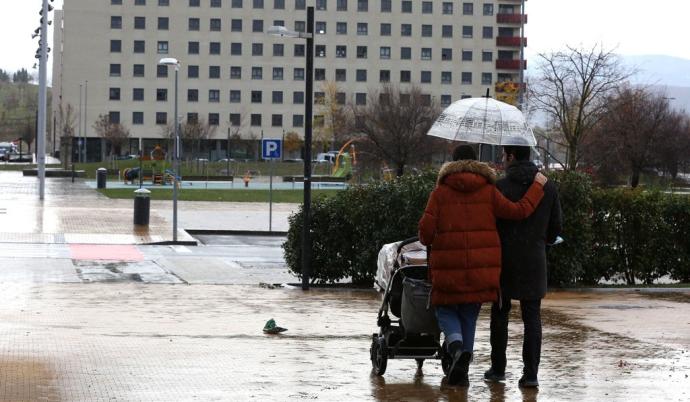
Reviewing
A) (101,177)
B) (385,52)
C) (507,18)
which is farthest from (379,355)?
(507,18)

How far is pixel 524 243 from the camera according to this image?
8.32 m

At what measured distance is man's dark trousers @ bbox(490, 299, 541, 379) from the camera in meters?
8.26

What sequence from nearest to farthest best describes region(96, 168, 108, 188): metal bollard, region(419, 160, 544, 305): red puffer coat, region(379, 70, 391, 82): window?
region(419, 160, 544, 305): red puffer coat
region(96, 168, 108, 188): metal bollard
region(379, 70, 391, 82): window

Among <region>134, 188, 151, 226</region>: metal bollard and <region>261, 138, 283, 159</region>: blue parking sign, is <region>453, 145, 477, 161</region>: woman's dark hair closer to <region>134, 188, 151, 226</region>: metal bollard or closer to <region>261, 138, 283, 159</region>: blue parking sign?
<region>261, 138, 283, 159</region>: blue parking sign

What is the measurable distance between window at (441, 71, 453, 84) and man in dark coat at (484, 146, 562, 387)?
11919cm

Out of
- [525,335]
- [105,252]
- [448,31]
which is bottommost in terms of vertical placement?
[105,252]

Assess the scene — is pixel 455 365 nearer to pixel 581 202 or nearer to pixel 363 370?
pixel 363 370

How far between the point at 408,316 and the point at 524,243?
38.7 inches

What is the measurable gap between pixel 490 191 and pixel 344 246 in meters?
10.0

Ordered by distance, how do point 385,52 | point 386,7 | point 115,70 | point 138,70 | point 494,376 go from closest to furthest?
point 494,376 → point 115,70 → point 138,70 → point 386,7 → point 385,52

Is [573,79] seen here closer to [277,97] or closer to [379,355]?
[379,355]

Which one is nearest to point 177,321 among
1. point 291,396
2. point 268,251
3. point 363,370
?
point 363,370

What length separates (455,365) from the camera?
8.10 meters

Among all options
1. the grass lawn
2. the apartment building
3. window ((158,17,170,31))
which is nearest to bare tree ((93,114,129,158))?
the apartment building
